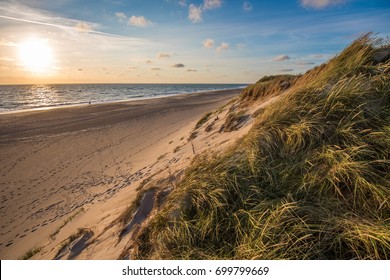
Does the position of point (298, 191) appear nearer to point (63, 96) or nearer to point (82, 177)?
point (82, 177)

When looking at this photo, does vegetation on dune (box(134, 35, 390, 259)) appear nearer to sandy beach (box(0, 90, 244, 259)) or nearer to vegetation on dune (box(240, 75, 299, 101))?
sandy beach (box(0, 90, 244, 259))

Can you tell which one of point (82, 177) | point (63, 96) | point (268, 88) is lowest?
point (82, 177)

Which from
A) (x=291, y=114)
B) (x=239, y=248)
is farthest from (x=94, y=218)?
(x=291, y=114)

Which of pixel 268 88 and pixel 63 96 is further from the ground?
pixel 63 96

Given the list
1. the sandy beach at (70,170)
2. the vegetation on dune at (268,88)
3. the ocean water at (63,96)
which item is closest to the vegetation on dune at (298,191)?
the sandy beach at (70,170)

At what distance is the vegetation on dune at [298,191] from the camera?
221cm

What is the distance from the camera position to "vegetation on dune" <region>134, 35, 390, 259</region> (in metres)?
2.21

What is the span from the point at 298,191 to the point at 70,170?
27.4 feet

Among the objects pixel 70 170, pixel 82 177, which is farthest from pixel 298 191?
pixel 70 170

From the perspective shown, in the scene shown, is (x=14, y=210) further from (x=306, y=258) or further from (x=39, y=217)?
(x=306, y=258)

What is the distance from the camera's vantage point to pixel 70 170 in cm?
864

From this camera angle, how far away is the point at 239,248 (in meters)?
2.31

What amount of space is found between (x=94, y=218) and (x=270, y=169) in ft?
11.4
